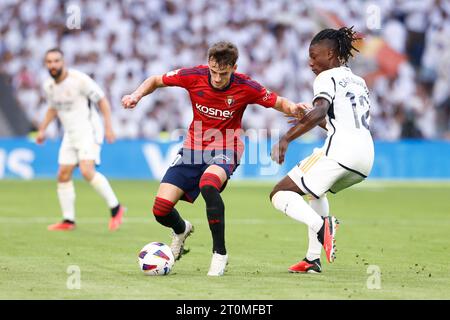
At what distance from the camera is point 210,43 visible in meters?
26.6

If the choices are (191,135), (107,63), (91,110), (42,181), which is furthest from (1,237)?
(107,63)

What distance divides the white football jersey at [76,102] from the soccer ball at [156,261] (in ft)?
17.2

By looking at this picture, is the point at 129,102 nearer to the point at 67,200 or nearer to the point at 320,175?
the point at 320,175

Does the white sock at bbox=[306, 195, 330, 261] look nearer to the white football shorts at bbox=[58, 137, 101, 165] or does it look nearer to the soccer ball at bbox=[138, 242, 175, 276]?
the soccer ball at bbox=[138, 242, 175, 276]

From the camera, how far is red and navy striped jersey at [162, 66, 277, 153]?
9461 mm

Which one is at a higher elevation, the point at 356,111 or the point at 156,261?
the point at 356,111

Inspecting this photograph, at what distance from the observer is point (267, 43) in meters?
27.1

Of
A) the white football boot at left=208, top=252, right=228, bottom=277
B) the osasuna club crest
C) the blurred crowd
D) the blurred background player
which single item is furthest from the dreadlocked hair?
the blurred crowd

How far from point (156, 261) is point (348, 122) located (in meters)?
2.23

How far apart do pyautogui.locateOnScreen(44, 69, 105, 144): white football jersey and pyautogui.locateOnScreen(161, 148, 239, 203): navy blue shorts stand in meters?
4.77

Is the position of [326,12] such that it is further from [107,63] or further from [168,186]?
[168,186]

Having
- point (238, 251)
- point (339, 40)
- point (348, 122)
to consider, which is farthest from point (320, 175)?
point (238, 251)

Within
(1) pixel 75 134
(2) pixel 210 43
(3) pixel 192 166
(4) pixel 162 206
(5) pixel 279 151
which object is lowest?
(4) pixel 162 206

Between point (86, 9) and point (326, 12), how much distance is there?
6838 millimetres
